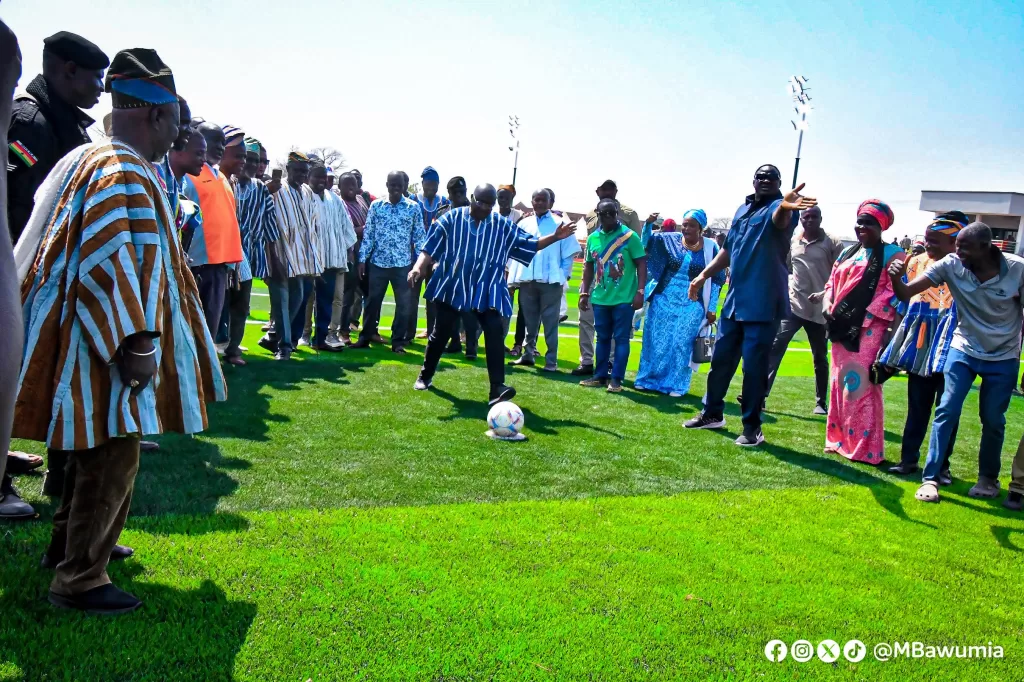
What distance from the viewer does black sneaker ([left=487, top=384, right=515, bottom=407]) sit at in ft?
23.3

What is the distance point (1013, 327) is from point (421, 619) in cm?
459

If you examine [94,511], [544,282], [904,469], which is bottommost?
[904,469]

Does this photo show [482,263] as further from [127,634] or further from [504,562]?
[127,634]

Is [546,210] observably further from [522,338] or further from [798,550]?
[798,550]

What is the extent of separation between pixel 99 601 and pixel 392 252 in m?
7.59

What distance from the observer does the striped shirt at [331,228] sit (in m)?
9.45

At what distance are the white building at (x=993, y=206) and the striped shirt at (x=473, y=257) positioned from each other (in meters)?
64.7

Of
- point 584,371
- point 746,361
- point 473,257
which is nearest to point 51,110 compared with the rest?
point 473,257

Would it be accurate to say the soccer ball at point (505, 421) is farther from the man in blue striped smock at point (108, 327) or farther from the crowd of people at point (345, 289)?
the man in blue striped smock at point (108, 327)

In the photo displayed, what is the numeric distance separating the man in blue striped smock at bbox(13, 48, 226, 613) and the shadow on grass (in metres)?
0.11

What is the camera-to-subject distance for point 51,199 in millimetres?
2830

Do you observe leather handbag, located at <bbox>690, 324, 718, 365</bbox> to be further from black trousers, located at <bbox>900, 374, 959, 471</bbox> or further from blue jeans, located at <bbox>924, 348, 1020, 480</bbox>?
blue jeans, located at <bbox>924, 348, 1020, 480</bbox>

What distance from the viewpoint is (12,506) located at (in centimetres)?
361

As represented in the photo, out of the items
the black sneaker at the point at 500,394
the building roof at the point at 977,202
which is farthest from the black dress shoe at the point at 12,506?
the building roof at the point at 977,202
